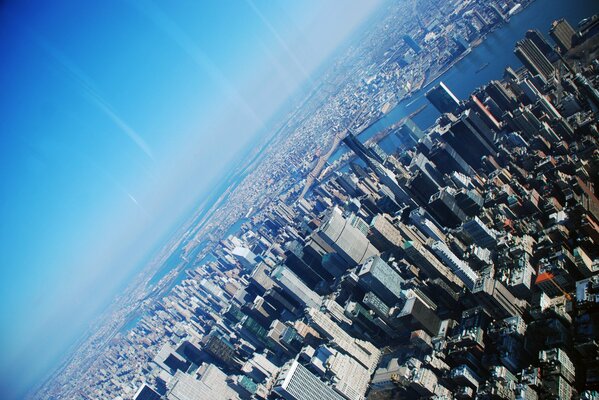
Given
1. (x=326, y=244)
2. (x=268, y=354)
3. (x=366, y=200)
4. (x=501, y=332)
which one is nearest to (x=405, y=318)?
(x=501, y=332)

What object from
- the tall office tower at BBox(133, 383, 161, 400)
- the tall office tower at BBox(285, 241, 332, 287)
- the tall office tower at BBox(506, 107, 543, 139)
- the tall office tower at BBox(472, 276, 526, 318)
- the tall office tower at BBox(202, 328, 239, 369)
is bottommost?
the tall office tower at BBox(133, 383, 161, 400)

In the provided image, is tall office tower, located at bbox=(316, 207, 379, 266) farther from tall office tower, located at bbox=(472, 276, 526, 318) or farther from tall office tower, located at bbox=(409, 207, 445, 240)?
tall office tower, located at bbox=(472, 276, 526, 318)

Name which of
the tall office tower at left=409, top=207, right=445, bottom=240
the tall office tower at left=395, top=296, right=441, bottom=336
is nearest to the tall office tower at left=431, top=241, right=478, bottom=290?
the tall office tower at left=409, top=207, right=445, bottom=240

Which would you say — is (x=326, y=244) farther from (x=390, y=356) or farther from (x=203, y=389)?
(x=203, y=389)

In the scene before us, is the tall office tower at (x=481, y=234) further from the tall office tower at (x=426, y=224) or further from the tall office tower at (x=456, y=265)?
the tall office tower at (x=426, y=224)

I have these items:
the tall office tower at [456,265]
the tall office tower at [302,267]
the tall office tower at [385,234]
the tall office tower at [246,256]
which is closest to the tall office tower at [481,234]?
the tall office tower at [456,265]

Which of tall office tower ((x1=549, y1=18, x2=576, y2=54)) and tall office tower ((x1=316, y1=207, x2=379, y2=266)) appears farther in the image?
tall office tower ((x1=549, y1=18, x2=576, y2=54))

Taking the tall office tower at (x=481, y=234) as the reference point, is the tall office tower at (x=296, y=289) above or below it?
below
